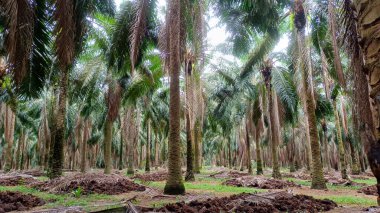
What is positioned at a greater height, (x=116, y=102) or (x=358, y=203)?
(x=116, y=102)

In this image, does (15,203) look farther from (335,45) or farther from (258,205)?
(335,45)

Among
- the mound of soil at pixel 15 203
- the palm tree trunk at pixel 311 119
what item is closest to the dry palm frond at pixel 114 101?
the mound of soil at pixel 15 203

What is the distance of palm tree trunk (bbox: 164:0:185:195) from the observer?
9312 millimetres

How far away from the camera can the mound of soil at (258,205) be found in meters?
6.05

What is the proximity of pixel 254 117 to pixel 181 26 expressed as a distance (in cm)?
1066

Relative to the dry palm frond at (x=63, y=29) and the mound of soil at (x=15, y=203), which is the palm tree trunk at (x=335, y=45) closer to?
the dry palm frond at (x=63, y=29)

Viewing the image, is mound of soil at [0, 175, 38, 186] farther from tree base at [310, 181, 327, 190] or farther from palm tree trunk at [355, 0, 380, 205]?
palm tree trunk at [355, 0, 380, 205]

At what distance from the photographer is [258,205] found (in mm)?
6598

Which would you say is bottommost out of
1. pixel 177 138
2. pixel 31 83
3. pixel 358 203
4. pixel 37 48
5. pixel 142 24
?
pixel 358 203

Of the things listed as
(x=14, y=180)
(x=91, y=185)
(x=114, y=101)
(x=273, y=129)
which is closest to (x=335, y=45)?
(x=91, y=185)

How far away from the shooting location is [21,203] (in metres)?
6.95

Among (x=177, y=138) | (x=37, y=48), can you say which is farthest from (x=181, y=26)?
(x=37, y=48)

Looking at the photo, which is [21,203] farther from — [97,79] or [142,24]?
[97,79]

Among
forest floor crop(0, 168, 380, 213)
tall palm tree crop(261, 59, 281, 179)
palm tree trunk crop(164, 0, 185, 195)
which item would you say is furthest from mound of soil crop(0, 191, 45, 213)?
tall palm tree crop(261, 59, 281, 179)
